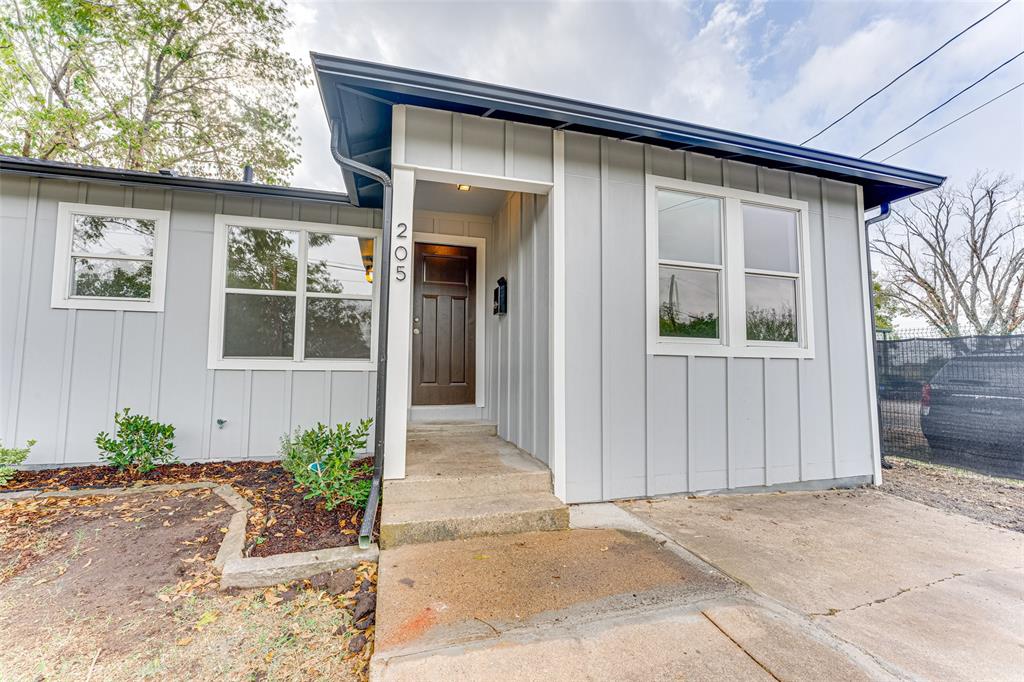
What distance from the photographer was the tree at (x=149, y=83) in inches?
269

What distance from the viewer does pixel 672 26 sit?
724 centimetres

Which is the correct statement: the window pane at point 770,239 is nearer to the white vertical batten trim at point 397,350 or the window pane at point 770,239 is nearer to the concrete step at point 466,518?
the concrete step at point 466,518

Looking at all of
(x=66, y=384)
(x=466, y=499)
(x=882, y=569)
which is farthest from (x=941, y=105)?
(x=66, y=384)

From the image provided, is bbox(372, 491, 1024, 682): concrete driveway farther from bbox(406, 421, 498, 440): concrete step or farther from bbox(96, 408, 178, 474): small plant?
bbox(96, 408, 178, 474): small plant

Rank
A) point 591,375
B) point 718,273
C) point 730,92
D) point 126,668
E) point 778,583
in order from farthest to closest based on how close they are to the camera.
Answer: point 730,92, point 718,273, point 591,375, point 778,583, point 126,668

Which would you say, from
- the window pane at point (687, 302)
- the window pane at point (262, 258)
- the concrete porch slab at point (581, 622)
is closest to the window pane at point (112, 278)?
the window pane at point (262, 258)

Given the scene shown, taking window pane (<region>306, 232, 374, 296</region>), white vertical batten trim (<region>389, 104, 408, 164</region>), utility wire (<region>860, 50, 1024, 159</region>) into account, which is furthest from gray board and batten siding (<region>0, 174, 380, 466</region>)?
utility wire (<region>860, 50, 1024, 159</region>)

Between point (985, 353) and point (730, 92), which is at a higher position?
point (730, 92)

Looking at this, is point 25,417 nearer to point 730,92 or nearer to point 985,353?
point 985,353

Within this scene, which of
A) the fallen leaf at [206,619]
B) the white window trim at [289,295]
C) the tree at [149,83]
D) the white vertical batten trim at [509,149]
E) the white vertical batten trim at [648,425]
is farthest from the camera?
the tree at [149,83]

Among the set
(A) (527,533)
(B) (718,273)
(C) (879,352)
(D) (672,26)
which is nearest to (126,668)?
(A) (527,533)

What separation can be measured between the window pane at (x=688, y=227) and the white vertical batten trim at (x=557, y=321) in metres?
0.87

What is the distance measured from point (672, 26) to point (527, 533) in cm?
886

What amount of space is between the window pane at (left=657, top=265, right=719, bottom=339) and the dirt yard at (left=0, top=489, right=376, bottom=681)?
267 cm
